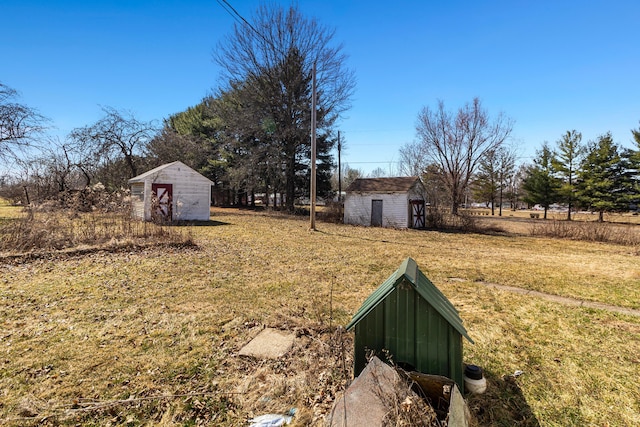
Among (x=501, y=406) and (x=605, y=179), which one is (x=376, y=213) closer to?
(x=501, y=406)

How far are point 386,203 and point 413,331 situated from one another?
15.9 m

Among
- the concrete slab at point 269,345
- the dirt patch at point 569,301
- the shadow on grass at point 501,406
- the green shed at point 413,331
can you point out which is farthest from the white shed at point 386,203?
the green shed at point 413,331

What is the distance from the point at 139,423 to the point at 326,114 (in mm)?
23204

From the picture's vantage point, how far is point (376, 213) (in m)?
18.0

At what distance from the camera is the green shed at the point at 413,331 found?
2123mm

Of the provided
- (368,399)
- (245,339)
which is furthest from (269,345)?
(368,399)

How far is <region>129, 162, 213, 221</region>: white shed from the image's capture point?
48.5ft

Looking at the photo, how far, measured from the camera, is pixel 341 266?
715 cm

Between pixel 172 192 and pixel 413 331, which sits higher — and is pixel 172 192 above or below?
above

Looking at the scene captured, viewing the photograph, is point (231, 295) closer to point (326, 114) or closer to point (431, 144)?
point (326, 114)

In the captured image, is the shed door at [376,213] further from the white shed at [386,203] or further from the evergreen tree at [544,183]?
the evergreen tree at [544,183]

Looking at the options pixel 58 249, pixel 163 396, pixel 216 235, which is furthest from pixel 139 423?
pixel 216 235

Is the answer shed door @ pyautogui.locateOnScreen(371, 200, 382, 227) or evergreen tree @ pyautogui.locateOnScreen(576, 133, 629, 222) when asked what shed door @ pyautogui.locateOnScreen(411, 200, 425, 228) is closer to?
shed door @ pyautogui.locateOnScreen(371, 200, 382, 227)

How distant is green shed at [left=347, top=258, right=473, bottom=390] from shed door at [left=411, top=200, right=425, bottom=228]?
52.2 ft
